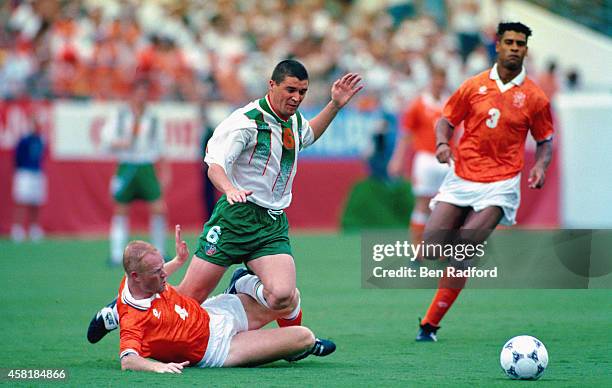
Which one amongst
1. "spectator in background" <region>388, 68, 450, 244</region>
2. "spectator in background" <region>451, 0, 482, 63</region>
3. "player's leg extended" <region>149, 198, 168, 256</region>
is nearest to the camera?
"spectator in background" <region>388, 68, 450, 244</region>

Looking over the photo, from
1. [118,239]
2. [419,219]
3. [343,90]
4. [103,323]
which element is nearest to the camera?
[103,323]

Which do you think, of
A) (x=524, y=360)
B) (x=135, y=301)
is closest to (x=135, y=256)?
(x=135, y=301)

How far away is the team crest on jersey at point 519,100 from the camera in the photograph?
9.45m

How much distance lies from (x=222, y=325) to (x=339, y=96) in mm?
1971

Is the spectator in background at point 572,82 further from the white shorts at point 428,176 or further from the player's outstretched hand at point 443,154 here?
the player's outstretched hand at point 443,154

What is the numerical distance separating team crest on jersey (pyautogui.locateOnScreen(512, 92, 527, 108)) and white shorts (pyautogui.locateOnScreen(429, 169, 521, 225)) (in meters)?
0.58

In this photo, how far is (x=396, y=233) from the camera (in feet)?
66.8

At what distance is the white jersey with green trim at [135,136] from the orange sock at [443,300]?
765cm

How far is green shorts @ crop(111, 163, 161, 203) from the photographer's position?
1616 centimetres

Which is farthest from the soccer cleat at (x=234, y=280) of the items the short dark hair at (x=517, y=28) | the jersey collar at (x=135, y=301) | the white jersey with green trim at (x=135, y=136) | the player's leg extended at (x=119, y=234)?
the white jersey with green trim at (x=135, y=136)

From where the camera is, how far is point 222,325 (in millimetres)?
7797

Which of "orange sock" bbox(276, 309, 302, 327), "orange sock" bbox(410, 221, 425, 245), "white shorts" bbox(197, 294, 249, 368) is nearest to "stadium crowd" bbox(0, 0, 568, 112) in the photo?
"orange sock" bbox(410, 221, 425, 245)

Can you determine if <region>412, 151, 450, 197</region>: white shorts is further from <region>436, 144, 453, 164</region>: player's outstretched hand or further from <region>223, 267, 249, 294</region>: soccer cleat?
<region>223, 267, 249, 294</region>: soccer cleat

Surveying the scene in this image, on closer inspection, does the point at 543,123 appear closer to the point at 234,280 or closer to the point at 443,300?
the point at 443,300
